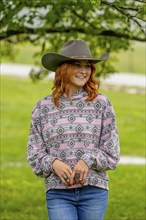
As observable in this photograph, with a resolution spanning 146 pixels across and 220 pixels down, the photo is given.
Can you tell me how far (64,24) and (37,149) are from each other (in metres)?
5.96

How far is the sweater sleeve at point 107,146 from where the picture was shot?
19.1ft

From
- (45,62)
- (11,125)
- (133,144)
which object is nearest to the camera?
(45,62)

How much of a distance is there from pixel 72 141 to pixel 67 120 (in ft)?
0.52

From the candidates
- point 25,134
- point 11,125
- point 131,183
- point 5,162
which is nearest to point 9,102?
point 11,125

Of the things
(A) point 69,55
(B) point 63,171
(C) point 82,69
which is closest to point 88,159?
(B) point 63,171

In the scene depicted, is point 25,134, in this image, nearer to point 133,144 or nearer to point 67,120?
point 133,144

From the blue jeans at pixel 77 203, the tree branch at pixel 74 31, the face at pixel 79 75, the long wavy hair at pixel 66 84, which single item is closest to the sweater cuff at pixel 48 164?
the blue jeans at pixel 77 203

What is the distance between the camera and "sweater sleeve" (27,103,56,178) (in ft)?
19.2

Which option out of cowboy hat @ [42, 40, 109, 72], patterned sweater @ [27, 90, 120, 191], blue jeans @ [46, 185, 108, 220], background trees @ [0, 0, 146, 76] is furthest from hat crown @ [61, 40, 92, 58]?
background trees @ [0, 0, 146, 76]

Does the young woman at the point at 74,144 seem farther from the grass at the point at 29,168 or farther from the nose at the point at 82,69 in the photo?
the grass at the point at 29,168

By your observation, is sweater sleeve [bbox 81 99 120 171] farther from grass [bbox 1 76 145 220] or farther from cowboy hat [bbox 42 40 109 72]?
grass [bbox 1 76 145 220]

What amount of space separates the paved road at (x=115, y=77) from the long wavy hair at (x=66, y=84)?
36463 mm

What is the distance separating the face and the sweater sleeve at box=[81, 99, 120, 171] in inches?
9.5

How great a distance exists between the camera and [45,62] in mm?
6094
